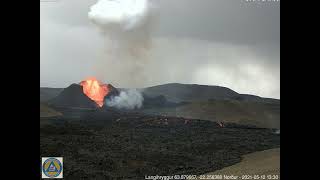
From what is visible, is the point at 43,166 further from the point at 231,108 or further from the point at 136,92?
the point at 231,108

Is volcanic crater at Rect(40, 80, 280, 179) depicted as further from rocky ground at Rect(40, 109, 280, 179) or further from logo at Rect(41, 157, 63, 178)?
logo at Rect(41, 157, 63, 178)

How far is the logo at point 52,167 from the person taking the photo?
46.0ft

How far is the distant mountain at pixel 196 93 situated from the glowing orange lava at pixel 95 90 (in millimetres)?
1749

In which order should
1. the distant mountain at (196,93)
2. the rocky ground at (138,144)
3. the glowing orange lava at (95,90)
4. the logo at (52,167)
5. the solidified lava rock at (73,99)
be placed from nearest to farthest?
the logo at (52,167), the rocky ground at (138,144), the distant mountain at (196,93), the glowing orange lava at (95,90), the solidified lava rock at (73,99)

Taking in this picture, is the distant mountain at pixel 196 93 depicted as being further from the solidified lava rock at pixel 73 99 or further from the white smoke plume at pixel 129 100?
the solidified lava rock at pixel 73 99

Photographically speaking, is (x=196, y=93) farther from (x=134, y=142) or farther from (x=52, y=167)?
(x=52, y=167)

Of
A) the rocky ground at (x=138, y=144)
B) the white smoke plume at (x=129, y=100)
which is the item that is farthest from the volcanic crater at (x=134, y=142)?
the white smoke plume at (x=129, y=100)

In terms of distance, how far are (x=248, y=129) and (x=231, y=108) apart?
1.33 meters

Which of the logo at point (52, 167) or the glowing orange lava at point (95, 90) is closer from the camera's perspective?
the logo at point (52, 167)

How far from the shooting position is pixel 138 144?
1591cm

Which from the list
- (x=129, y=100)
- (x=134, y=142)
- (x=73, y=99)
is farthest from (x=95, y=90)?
(x=134, y=142)

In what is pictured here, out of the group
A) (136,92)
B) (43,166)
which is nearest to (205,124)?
(136,92)

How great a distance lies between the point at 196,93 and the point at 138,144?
3031 millimetres

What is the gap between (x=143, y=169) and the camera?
15.4 metres
